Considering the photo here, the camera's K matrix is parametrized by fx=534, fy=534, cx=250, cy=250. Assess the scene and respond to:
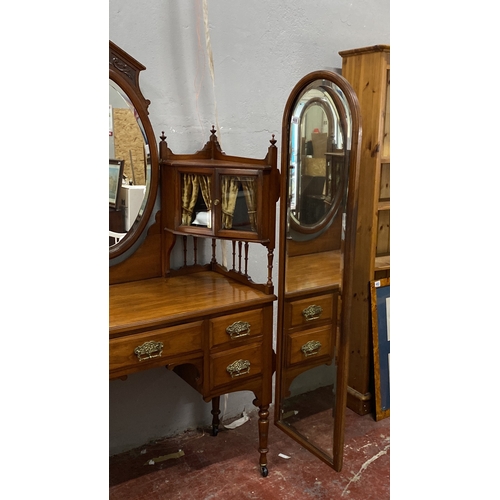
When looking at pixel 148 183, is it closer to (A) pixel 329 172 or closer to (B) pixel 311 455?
(A) pixel 329 172

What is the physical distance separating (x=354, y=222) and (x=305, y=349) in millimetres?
677

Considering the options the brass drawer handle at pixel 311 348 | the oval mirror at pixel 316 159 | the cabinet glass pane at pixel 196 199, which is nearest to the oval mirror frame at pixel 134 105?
the cabinet glass pane at pixel 196 199

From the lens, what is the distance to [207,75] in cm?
245

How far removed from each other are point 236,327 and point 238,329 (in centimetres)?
1

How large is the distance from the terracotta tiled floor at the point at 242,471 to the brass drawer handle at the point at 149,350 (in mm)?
666

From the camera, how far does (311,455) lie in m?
2.49

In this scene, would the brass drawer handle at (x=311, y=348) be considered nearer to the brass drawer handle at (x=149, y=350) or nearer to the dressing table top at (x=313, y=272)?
the dressing table top at (x=313, y=272)

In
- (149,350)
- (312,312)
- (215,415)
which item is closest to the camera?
(149,350)

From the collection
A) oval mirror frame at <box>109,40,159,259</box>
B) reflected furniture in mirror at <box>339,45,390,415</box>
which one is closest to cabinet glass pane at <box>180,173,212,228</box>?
oval mirror frame at <box>109,40,159,259</box>

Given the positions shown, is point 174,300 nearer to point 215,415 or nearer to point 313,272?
point 313,272

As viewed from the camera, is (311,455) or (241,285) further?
(311,455)

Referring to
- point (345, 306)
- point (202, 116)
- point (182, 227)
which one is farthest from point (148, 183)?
point (345, 306)

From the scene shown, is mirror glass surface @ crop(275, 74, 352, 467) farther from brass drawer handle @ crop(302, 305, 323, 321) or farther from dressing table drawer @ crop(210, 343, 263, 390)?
dressing table drawer @ crop(210, 343, 263, 390)

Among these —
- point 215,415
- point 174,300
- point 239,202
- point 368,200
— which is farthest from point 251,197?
point 215,415
